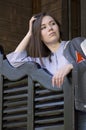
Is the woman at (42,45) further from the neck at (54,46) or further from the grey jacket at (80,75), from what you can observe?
the grey jacket at (80,75)

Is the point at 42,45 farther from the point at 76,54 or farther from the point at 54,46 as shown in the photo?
the point at 76,54

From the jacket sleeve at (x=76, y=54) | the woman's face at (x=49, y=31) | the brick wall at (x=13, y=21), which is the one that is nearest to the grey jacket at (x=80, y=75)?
the jacket sleeve at (x=76, y=54)

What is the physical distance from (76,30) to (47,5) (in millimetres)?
448

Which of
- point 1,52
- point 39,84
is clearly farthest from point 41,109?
point 1,52

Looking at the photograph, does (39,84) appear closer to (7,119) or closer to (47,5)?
(7,119)

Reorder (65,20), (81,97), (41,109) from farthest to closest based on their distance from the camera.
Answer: (65,20) → (41,109) → (81,97)

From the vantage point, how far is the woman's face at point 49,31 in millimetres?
2379

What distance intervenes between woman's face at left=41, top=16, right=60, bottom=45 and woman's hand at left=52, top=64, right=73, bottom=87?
1.45ft

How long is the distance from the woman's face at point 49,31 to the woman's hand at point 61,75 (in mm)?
442

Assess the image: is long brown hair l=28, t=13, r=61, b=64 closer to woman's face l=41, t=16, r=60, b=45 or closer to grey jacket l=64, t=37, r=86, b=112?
A: woman's face l=41, t=16, r=60, b=45

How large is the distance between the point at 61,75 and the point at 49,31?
0.50 meters

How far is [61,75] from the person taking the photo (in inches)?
76.6

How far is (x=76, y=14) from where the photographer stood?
503cm

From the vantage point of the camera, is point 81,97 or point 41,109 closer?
point 81,97
